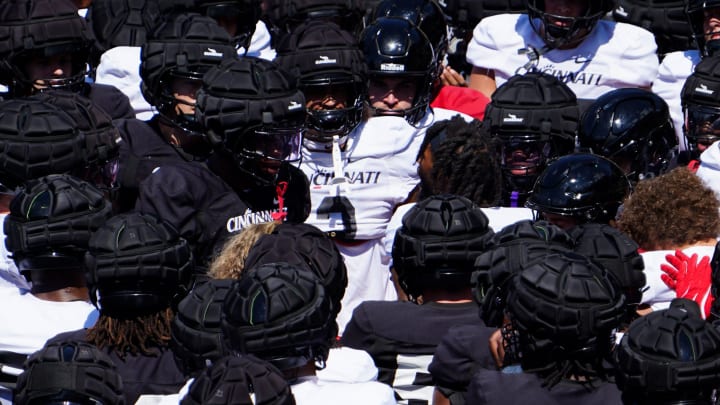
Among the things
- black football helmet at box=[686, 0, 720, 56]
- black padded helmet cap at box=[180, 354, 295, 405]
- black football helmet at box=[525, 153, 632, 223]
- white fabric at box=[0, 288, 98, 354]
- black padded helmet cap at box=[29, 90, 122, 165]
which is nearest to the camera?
black padded helmet cap at box=[180, 354, 295, 405]

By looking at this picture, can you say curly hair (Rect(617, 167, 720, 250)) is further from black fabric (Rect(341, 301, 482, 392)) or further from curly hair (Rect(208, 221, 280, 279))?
curly hair (Rect(208, 221, 280, 279))

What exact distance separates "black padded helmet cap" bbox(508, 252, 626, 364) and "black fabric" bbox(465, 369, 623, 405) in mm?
73

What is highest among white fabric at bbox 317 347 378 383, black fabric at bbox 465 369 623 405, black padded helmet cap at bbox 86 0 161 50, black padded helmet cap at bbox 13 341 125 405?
black padded helmet cap at bbox 13 341 125 405

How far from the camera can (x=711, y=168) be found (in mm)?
7180

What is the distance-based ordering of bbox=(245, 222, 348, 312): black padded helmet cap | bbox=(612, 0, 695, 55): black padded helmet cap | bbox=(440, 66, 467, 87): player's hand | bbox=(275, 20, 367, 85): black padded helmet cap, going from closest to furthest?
bbox=(245, 222, 348, 312): black padded helmet cap
bbox=(275, 20, 367, 85): black padded helmet cap
bbox=(440, 66, 467, 87): player's hand
bbox=(612, 0, 695, 55): black padded helmet cap

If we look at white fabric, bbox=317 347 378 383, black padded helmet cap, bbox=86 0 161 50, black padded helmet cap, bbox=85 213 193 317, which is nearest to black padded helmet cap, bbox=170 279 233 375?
black padded helmet cap, bbox=85 213 193 317

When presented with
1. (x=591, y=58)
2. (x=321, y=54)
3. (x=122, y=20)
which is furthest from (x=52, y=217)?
(x=591, y=58)

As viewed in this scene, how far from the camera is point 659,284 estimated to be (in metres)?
5.93

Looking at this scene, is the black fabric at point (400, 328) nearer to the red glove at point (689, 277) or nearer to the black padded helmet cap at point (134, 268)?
the black padded helmet cap at point (134, 268)

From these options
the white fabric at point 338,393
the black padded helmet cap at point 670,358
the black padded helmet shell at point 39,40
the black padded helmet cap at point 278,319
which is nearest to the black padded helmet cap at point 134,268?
the black padded helmet cap at point 278,319

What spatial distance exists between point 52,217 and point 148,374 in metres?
0.80

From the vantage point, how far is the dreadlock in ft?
15.9

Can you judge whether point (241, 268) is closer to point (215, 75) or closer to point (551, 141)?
point (215, 75)

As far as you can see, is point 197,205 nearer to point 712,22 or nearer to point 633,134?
point 633,134
